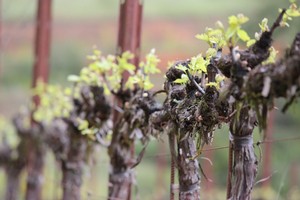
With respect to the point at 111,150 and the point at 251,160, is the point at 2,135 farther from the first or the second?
the point at 251,160

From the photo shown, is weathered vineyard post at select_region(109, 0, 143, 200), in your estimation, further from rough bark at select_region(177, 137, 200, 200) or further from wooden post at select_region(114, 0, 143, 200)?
rough bark at select_region(177, 137, 200, 200)

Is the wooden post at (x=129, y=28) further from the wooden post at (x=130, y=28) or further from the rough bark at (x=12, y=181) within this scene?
the rough bark at (x=12, y=181)

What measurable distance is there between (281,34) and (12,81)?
3.49 m

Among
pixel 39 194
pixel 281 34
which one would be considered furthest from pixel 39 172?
pixel 281 34

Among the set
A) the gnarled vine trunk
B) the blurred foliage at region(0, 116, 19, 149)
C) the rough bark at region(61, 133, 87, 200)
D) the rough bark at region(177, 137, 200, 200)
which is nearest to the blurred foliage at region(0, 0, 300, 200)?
the gnarled vine trunk

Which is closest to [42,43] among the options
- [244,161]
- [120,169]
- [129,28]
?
[129,28]

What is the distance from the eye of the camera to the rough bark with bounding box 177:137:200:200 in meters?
1.51

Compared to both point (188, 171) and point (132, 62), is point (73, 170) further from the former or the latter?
point (188, 171)

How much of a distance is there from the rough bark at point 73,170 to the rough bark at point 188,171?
1.15m

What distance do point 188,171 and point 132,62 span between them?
0.82m

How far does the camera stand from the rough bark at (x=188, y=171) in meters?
1.51

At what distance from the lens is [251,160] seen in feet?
4.44

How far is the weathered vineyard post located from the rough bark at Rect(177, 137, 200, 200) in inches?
19.2

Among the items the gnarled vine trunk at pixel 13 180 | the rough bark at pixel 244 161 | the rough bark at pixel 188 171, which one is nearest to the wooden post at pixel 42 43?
the gnarled vine trunk at pixel 13 180
